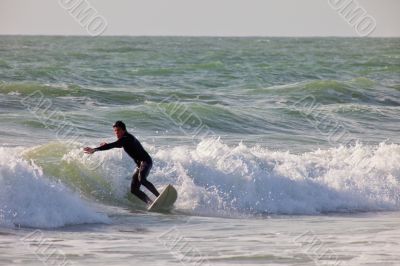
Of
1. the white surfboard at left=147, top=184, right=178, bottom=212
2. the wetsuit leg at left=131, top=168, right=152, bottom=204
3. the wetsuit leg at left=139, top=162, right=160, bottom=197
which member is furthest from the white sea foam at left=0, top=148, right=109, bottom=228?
the white surfboard at left=147, top=184, right=178, bottom=212

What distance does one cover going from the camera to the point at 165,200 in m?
14.0

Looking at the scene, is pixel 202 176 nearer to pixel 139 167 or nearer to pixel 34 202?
pixel 139 167

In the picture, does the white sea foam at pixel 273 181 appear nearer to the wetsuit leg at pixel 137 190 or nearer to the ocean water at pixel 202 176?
the ocean water at pixel 202 176

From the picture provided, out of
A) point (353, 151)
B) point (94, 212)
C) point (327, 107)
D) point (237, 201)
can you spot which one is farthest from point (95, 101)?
point (94, 212)

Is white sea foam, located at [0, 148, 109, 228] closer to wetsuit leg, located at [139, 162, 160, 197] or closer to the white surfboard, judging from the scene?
wetsuit leg, located at [139, 162, 160, 197]

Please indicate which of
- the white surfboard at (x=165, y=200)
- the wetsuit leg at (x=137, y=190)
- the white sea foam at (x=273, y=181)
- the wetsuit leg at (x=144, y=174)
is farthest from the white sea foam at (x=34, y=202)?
the white sea foam at (x=273, y=181)

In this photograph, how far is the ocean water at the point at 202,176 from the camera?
1107cm

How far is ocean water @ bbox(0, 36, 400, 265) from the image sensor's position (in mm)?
11070

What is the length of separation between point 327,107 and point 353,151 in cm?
934

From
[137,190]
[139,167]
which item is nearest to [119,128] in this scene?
[139,167]

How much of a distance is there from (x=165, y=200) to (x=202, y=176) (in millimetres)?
1858

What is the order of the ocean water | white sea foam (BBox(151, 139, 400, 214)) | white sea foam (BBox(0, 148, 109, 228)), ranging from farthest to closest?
white sea foam (BBox(151, 139, 400, 214)), white sea foam (BBox(0, 148, 109, 228)), the ocean water

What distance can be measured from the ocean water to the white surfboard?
21cm

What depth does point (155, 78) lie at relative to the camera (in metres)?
34.2
